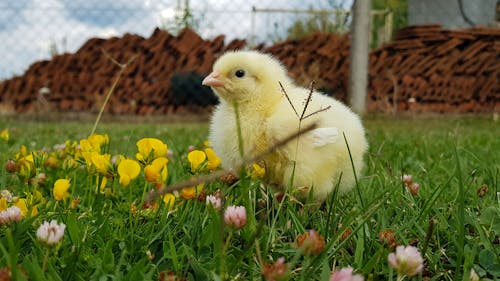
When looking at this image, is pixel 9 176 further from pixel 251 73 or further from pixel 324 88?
pixel 324 88

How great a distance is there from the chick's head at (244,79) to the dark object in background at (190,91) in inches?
314

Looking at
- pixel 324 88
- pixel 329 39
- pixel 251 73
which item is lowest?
pixel 324 88

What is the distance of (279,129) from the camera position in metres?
1.57

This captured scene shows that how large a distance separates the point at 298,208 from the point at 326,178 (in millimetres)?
150

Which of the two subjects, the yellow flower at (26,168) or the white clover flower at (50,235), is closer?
the white clover flower at (50,235)

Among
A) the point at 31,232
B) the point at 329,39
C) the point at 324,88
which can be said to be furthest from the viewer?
the point at 329,39

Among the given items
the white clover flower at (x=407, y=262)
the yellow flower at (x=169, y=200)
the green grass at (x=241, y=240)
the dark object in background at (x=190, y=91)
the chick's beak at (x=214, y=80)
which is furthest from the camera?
the dark object in background at (x=190, y=91)

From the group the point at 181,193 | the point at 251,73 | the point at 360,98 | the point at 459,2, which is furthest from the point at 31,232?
the point at 459,2

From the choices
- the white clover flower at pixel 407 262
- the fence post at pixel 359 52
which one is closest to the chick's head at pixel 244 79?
the white clover flower at pixel 407 262

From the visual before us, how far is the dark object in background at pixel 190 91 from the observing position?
980 centimetres

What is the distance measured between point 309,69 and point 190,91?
221 centimetres

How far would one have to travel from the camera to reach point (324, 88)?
9.98m

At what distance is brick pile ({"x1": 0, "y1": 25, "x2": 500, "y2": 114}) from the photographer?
10.2m

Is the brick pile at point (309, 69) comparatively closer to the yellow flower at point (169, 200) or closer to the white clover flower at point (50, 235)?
the yellow flower at point (169, 200)
